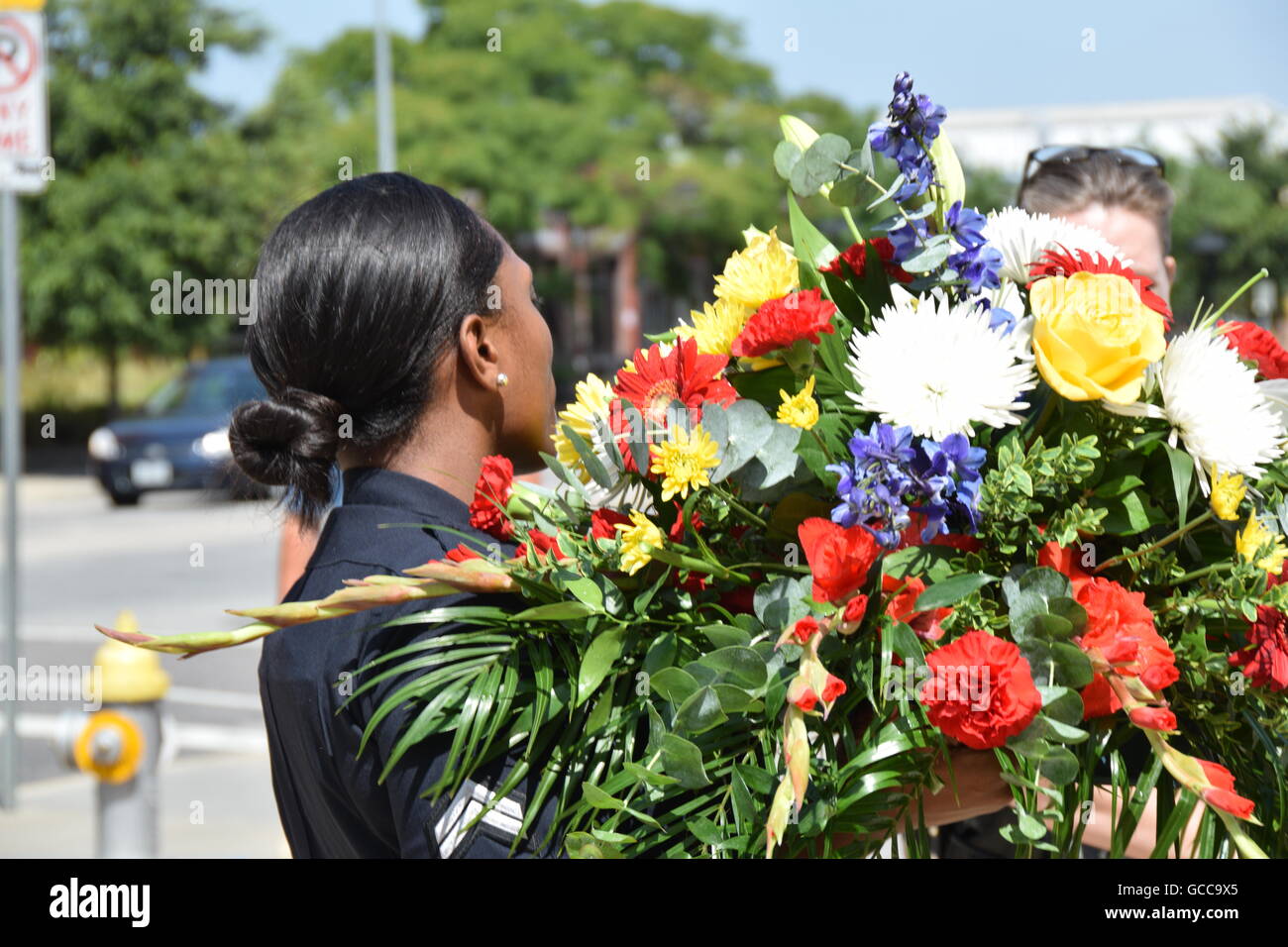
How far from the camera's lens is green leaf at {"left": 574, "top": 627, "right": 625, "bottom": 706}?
136 cm

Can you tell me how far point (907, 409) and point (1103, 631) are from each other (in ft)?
0.96

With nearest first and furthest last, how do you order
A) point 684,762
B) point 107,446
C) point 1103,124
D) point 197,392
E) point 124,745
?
point 684,762, point 124,745, point 107,446, point 197,392, point 1103,124

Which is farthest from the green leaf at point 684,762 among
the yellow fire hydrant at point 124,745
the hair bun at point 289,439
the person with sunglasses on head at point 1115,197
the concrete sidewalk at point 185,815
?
the concrete sidewalk at point 185,815

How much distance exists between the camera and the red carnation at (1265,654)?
54.3 inches

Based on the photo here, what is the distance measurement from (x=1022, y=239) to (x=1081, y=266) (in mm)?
77

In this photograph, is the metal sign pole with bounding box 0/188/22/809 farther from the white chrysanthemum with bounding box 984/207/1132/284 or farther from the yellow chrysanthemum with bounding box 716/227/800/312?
the white chrysanthemum with bounding box 984/207/1132/284

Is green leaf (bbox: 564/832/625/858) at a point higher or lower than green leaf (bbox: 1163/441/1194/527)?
lower

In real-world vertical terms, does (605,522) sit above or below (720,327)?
below

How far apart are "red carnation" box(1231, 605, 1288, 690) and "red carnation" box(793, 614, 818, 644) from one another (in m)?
0.47

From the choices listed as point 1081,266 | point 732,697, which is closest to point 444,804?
point 732,697

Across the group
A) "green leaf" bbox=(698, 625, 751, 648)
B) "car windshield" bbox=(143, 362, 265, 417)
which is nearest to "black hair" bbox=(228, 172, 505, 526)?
"green leaf" bbox=(698, 625, 751, 648)

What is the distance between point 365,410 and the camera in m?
1.75

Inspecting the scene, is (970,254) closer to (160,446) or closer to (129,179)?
(160,446)
